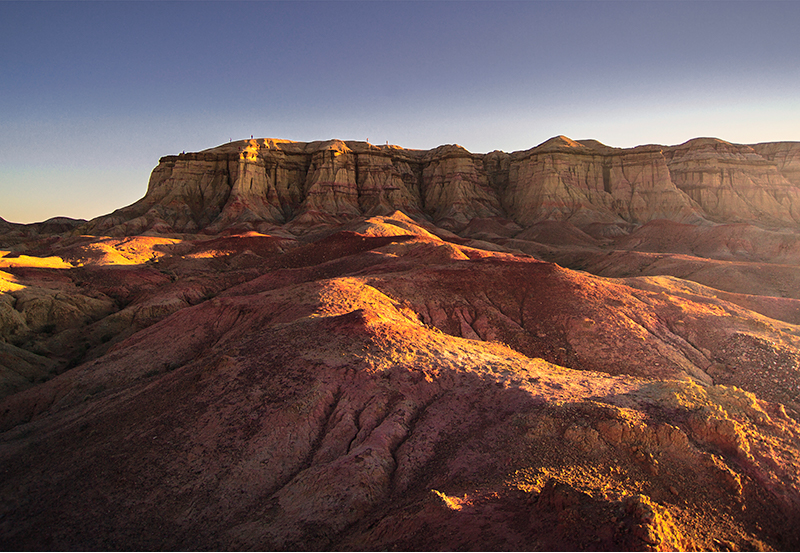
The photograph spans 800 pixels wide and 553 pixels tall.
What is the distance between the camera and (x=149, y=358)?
18000mm

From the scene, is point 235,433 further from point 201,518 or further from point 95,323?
point 95,323

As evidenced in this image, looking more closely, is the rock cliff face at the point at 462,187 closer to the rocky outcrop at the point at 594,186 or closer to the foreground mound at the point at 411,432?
the rocky outcrop at the point at 594,186

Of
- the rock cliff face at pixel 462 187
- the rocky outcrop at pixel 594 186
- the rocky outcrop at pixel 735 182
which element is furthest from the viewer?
the rocky outcrop at pixel 594 186

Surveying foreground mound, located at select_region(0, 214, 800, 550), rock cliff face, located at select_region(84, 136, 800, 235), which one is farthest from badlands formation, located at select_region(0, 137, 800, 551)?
rock cliff face, located at select_region(84, 136, 800, 235)

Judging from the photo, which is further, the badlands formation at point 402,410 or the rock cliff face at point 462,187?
the rock cliff face at point 462,187

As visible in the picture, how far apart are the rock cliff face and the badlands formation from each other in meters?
41.8

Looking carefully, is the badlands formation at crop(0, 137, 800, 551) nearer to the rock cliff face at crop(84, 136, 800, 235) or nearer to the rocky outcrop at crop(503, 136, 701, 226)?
the rock cliff face at crop(84, 136, 800, 235)

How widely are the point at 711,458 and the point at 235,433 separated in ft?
32.9

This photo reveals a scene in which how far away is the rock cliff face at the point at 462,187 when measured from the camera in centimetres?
7269

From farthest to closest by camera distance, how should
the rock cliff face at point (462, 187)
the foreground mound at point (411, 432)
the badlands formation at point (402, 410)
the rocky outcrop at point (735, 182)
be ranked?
1. the rock cliff face at point (462, 187)
2. the rocky outcrop at point (735, 182)
3. the badlands formation at point (402, 410)
4. the foreground mound at point (411, 432)

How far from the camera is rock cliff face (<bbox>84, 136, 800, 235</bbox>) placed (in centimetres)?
7269

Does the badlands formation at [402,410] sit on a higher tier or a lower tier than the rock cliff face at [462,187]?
lower

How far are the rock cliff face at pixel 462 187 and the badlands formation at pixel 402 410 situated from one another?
4177cm

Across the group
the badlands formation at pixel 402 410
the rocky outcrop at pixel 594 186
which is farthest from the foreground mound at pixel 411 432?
the rocky outcrop at pixel 594 186
